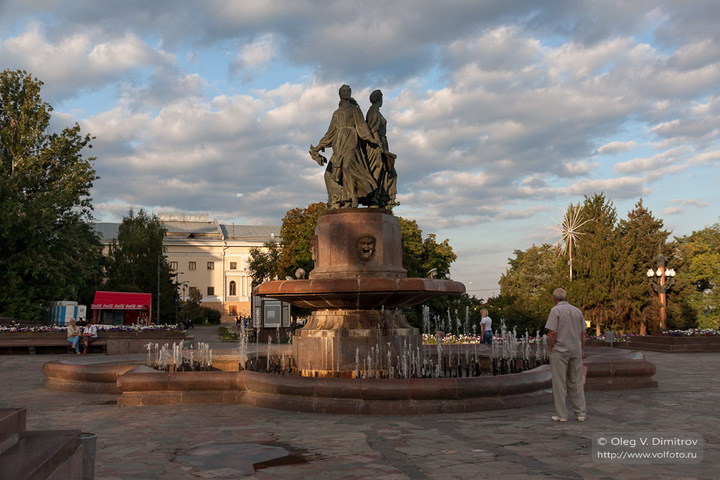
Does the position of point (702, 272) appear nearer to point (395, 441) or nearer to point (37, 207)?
point (37, 207)

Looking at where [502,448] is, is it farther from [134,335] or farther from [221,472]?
[134,335]

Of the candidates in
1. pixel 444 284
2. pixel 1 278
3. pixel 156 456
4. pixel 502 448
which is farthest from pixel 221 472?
pixel 1 278

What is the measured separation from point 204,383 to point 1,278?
84.9 ft

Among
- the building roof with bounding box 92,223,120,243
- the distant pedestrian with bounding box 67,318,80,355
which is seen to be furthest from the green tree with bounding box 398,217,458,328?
the building roof with bounding box 92,223,120,243

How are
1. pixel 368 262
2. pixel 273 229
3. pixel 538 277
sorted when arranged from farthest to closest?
1. pixel 273 229
2. pixel 538 277
3. pixel 368 262

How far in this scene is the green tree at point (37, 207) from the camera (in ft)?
96.3

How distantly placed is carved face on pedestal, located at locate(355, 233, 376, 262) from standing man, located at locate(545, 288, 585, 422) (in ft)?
11.7

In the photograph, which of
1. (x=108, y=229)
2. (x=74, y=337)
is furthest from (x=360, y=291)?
(x=108, y=229)

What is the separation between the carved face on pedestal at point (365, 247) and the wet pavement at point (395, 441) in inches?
122

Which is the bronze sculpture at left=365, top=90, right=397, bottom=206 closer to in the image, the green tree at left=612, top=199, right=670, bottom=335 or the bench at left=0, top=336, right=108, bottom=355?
the bench at left=0, top=336, right=108, bottom=355

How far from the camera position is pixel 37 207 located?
95.7 feet

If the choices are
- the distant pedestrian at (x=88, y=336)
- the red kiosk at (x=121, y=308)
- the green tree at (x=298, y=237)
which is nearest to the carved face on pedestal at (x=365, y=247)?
the distant pedestrian at (x=88, y=336)

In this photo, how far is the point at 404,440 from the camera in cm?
609

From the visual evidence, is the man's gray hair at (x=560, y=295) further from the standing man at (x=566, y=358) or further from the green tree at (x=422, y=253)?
the green tree at (x=422, y=253)
